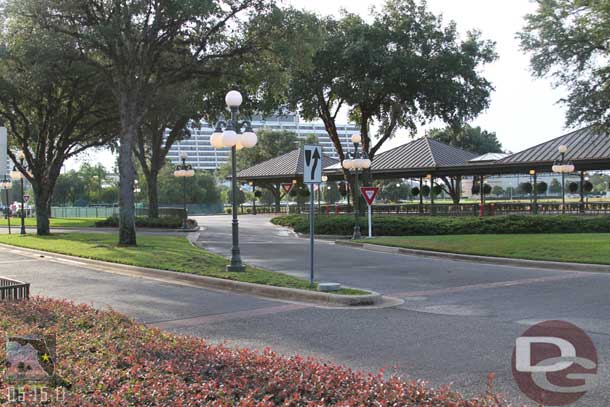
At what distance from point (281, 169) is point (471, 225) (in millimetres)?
27888

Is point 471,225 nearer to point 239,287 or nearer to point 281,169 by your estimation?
point 239,287

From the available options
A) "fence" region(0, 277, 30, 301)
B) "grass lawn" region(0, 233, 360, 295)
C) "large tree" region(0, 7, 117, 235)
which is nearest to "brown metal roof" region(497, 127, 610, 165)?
"grass lawn" region(0, 233, 360, 295)

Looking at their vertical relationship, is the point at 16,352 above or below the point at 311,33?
below

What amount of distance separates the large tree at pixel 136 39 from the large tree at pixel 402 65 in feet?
32.6

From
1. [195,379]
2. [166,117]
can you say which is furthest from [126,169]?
[195,379]

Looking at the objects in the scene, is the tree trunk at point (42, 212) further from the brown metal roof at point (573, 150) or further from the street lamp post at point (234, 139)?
the brown metal roof at point (573, 150)

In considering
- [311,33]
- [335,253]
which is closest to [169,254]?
[335,253]

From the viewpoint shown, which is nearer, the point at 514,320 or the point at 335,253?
the point at 514,320

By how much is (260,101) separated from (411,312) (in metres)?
24.5

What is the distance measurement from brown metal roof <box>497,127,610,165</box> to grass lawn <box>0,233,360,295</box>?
2335 cm

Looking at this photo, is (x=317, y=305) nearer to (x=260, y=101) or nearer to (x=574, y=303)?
(x=574, y=303)

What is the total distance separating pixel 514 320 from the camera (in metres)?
9.27

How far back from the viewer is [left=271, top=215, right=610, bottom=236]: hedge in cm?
2570

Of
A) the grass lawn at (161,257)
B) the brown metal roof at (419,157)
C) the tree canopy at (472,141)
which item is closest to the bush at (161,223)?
the grass lawn at (161,257)
